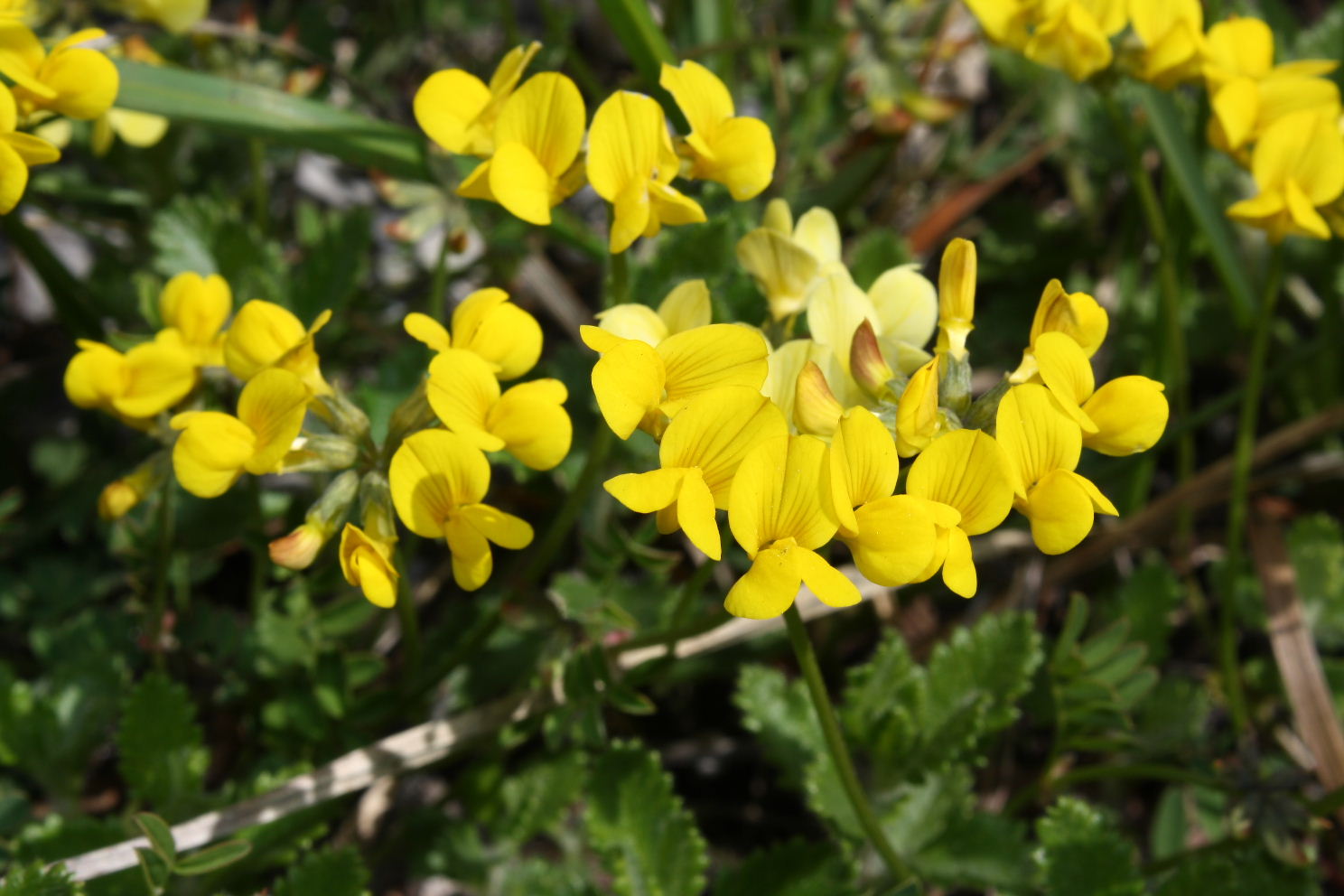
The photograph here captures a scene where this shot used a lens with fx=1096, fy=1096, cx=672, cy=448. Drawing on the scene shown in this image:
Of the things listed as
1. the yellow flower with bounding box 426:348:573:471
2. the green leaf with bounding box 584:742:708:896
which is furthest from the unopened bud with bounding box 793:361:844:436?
the green leaf with bounding box 584:742:708:896

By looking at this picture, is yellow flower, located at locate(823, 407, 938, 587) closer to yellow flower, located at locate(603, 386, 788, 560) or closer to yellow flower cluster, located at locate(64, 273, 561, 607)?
yellow flower, located at locate(603, 386, 788, 560)

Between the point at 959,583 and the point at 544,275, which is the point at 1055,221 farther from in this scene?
the point at 959,583

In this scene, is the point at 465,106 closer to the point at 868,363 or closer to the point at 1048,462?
the point at 868,363

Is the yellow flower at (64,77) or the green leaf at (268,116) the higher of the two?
the yellow flower at (64,77)

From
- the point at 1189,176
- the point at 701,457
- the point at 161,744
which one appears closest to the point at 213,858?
the point at 161,744

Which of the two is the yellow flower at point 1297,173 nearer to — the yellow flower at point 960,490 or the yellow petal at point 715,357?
the yellow flower at point 960,490

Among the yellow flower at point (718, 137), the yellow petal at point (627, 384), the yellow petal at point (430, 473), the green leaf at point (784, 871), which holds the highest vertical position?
the yellow flower at point (718, 137)

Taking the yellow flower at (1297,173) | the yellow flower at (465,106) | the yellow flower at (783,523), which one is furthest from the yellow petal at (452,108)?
the yellow flower at (1297,173)
